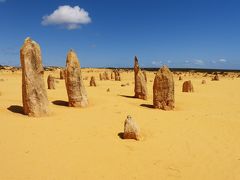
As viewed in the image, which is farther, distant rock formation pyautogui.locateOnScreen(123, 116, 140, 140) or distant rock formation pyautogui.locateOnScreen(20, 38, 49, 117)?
distant rock formation pyautogui.locateOnScreen(20, 38, 49, 117)

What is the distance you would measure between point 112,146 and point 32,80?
459 cm

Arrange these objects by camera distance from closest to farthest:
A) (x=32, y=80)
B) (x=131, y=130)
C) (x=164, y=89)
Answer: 1. (x=131, y=130)
2. (x=32, y=80)
3. (x=164, y=89)

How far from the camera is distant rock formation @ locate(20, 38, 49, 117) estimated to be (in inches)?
452

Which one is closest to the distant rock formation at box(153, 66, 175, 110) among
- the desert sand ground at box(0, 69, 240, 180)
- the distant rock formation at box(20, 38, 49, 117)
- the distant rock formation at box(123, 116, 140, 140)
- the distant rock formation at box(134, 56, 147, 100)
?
the desert sand ground at box(0, 69, 240, 180)

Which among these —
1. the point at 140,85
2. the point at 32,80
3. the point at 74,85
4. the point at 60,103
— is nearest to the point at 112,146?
the point at 32,80

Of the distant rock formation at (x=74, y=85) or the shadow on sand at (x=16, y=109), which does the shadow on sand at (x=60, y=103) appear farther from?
the shadow on sand at (x=16, y=109)

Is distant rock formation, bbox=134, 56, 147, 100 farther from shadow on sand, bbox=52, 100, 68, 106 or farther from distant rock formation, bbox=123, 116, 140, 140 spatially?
distant rock formation, bbox=123, 116, 140, 140

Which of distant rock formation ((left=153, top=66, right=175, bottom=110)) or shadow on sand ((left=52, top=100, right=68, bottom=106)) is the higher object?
distant rock formation ((left=153, top=66, right=175, bottom=110))

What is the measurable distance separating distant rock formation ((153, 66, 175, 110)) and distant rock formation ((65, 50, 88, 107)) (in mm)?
3784

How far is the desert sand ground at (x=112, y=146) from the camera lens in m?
7.29

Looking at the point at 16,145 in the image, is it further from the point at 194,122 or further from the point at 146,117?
the point at 194,122

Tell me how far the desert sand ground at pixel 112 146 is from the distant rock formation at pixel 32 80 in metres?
0.45

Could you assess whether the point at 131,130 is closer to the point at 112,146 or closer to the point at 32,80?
the point at 112,146

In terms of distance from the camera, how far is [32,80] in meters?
11.5
